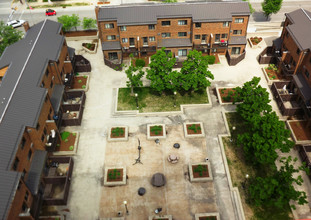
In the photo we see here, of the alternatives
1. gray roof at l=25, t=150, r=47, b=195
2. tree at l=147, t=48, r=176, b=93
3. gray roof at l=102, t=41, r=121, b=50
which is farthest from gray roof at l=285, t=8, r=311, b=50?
gray roof at l=25, t=150, r=47, b=195

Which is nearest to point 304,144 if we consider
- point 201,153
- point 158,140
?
point 201,153

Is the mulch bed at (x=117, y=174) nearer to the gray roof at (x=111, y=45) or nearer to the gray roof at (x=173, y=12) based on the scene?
the gray roof at (x=111, y=45)

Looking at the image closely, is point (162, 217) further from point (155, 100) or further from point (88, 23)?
point (88, 23)

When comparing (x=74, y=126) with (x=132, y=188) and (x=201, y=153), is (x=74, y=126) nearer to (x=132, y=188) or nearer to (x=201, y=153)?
(x=132, y=188)

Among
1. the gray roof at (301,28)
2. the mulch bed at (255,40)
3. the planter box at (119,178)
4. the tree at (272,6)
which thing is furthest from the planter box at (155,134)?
the tree at (272,6)

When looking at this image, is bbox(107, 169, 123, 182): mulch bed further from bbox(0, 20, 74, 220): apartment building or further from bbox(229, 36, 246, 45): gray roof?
bbox(229, 36, 246, 45): gray roof

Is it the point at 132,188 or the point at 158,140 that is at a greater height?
the point at 158,140
